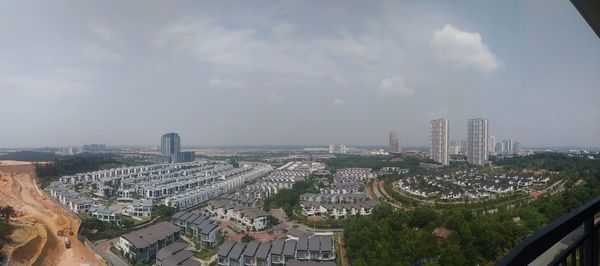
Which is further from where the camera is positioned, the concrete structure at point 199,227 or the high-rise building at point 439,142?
the high-rise building at point 439,142

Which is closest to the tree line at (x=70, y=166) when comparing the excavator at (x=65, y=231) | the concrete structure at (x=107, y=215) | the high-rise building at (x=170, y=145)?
the high-rise building at (x=170, y=145)

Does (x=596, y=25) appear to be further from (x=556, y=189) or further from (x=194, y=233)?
(x=556, y=189)

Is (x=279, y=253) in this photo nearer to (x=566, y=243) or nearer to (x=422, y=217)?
(x=422, y=217)

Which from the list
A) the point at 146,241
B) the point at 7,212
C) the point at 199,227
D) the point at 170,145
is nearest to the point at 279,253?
the point at 199,227

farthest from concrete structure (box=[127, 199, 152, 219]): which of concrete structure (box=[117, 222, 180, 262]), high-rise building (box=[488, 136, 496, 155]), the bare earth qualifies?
high-rise building (box=[488, 136, 496, 155])

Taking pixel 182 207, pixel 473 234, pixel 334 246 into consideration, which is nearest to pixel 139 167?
pixel 182 207

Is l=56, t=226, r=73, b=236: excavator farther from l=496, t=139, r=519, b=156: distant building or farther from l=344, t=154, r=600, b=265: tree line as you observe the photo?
l=496, t=139, r=519, b=156: distant building

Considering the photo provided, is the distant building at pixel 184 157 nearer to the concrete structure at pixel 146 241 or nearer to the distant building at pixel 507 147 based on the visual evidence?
the concrete structure at pixel 146 241
